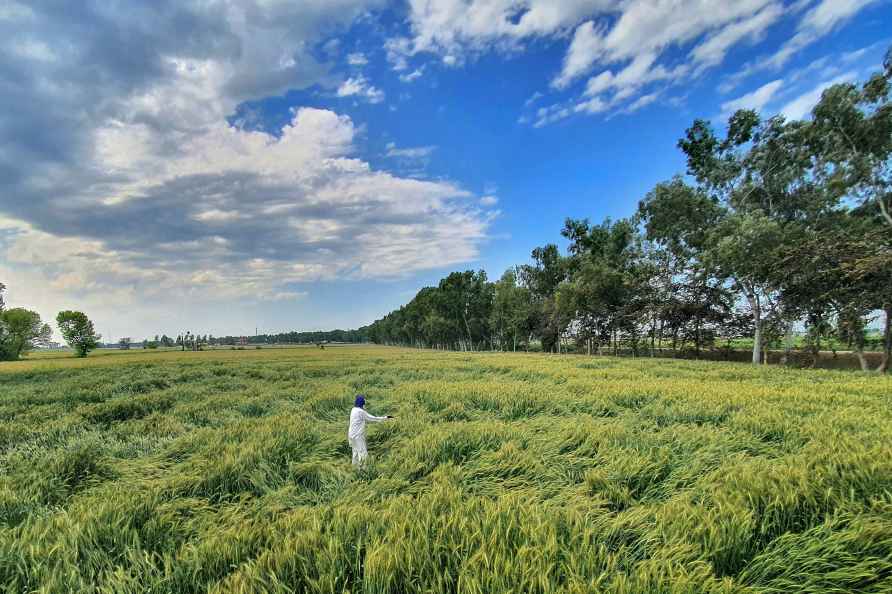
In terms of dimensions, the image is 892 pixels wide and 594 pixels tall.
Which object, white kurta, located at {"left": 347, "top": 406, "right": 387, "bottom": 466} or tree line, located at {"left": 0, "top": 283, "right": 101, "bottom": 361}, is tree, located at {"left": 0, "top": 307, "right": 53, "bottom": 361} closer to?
tree line, located at {"left": 0, "top": 283, "right": 101, "bottom": 361}

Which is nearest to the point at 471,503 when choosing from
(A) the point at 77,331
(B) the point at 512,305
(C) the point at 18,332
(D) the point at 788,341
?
(D) the point at 788,341

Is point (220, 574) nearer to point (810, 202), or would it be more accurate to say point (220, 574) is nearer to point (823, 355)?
point (810, 202)

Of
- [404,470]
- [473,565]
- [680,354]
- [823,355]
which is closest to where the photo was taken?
[473,565]

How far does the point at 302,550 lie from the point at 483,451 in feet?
10.2

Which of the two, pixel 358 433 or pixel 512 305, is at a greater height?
pixel 512 305

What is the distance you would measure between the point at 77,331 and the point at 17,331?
1096 cm

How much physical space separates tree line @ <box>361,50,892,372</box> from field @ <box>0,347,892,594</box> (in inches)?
539

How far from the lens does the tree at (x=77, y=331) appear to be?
2795 inches

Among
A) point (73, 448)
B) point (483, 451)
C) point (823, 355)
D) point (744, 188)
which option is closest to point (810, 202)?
point (744, 188)

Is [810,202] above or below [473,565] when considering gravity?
above

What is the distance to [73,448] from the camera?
637 cm

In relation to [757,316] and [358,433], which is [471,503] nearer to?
[358,433]

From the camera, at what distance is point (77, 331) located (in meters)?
72.6

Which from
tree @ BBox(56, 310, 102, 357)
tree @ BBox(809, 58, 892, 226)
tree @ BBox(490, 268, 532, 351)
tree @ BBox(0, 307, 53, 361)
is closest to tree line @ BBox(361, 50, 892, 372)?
tree @ BBox(809, 58, 892, 226)
